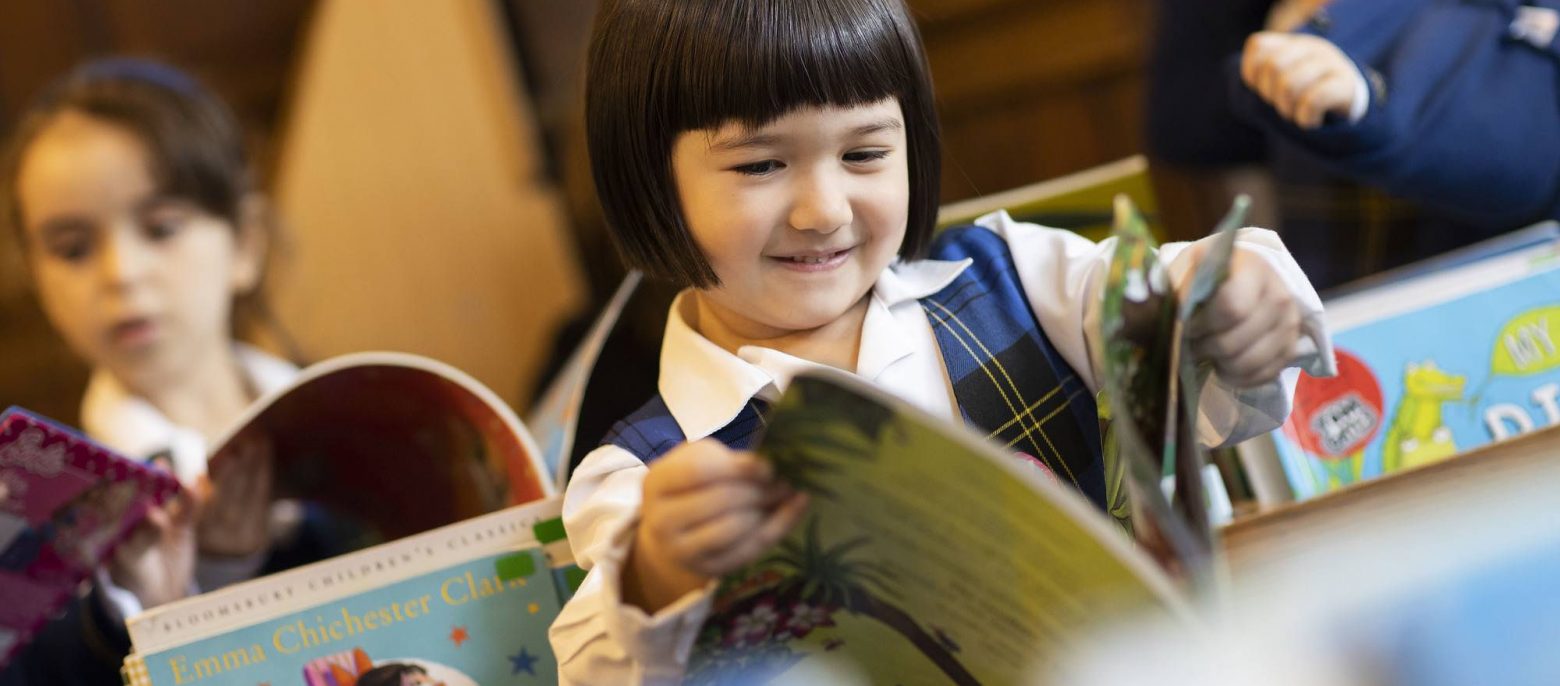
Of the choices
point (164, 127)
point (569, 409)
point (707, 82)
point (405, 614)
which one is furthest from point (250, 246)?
point (707, 82)

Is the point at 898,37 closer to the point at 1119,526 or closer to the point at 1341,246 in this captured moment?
the point at 1119,526

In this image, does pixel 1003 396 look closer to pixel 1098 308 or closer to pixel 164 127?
pixel 1098 308

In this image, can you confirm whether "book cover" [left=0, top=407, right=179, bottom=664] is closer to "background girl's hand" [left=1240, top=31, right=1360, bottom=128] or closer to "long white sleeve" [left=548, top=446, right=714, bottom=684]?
"long white sleeve" [left=548, top=446, right=714, bottom=684]

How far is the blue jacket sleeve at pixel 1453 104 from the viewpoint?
0.82 m

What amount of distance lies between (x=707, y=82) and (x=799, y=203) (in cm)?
6

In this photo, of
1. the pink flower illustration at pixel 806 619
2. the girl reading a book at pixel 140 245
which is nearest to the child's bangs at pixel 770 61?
the pink flower illustration at pixel 806 619

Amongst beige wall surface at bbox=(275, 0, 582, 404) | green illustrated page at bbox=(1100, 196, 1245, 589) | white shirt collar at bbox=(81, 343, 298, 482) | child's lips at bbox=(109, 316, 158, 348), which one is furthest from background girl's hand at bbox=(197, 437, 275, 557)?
beige wall surface at bbox=(275, 0, 582, 404)

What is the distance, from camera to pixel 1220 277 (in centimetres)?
48

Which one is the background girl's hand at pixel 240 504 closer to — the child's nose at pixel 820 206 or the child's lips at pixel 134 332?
the child's lips at pixel 134 332

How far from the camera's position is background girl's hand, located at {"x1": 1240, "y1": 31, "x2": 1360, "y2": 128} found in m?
0.75

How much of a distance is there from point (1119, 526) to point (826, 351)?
158mm

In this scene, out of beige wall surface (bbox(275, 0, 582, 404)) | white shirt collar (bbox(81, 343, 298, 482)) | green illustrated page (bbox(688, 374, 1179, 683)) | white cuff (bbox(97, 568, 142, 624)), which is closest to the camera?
green illustrated page (bbox(688, 374, 1179, 683))

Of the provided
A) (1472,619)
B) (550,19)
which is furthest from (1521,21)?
(550,19)

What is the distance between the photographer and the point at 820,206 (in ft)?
1.89
